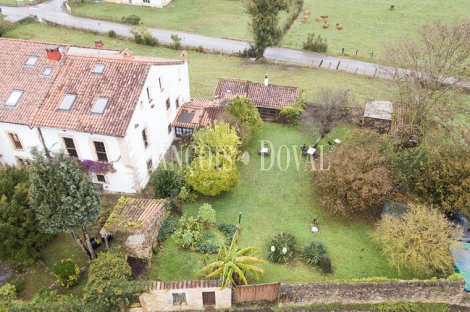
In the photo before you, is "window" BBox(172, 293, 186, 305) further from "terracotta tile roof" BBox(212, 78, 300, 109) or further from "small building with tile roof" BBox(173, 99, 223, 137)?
"terracotta tile roof" BBox(212, 78, 300, 109)

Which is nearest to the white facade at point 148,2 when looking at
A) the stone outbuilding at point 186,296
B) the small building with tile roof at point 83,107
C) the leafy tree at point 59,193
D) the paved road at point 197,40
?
the paved road at point 197,40

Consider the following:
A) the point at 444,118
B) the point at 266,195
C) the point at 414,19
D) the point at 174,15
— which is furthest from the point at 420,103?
the point at 174,15

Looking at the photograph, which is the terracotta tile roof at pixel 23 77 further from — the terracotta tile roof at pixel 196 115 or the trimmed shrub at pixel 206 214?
the trimmed shrub at pixel 206 214

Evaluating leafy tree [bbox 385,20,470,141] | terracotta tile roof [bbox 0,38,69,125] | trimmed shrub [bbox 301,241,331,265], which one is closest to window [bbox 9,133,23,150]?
terracotta tile roof [bbox 0,38,69,125]

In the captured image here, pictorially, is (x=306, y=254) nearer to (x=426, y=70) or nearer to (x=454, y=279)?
(x=454, y=279)

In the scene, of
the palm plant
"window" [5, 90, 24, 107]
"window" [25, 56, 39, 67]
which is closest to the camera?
the palm plant

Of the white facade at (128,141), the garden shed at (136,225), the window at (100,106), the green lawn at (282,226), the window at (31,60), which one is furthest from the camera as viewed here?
the window at (31,60)
